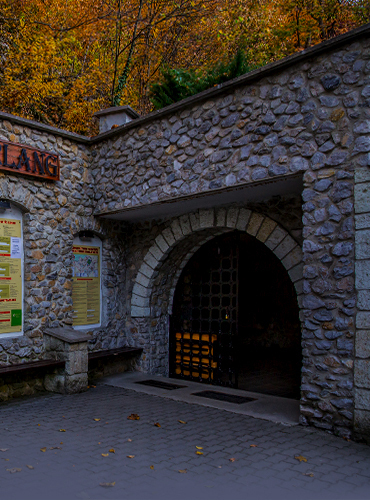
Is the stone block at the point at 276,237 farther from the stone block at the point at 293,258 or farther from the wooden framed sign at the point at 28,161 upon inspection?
the wooden framed sign at the point at 28,161

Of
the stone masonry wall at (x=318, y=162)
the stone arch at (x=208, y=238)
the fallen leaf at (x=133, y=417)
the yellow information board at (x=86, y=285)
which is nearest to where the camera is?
the stone masonry wall at (x=318, y=162)

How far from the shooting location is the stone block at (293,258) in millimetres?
5270

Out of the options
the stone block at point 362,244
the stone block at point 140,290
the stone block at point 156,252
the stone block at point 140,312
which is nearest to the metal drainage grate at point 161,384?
the stone block at point 140,312

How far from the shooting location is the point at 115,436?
13.7ft

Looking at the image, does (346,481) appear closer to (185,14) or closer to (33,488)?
(33,488)

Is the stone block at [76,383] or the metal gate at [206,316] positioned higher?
the metal gate at [206,316]

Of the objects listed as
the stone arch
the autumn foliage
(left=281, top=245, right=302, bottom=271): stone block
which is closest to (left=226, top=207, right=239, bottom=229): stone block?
the stone arch

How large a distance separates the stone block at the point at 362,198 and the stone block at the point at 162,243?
3.36m

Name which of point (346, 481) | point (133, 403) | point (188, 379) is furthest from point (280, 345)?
point (346, 481)

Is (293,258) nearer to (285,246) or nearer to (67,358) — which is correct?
(285,246)

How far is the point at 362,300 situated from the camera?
13.3 ft

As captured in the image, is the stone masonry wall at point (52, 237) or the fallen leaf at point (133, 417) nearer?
the fallen leaf at point (133, 417)

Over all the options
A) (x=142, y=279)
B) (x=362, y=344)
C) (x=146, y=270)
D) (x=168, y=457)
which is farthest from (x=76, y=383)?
(x=362, y=344)

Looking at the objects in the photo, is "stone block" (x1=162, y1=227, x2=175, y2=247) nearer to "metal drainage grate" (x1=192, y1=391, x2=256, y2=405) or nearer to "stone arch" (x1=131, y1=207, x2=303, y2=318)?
"stone arch" (x1=131, y1=207, x2=303, y2=318)
